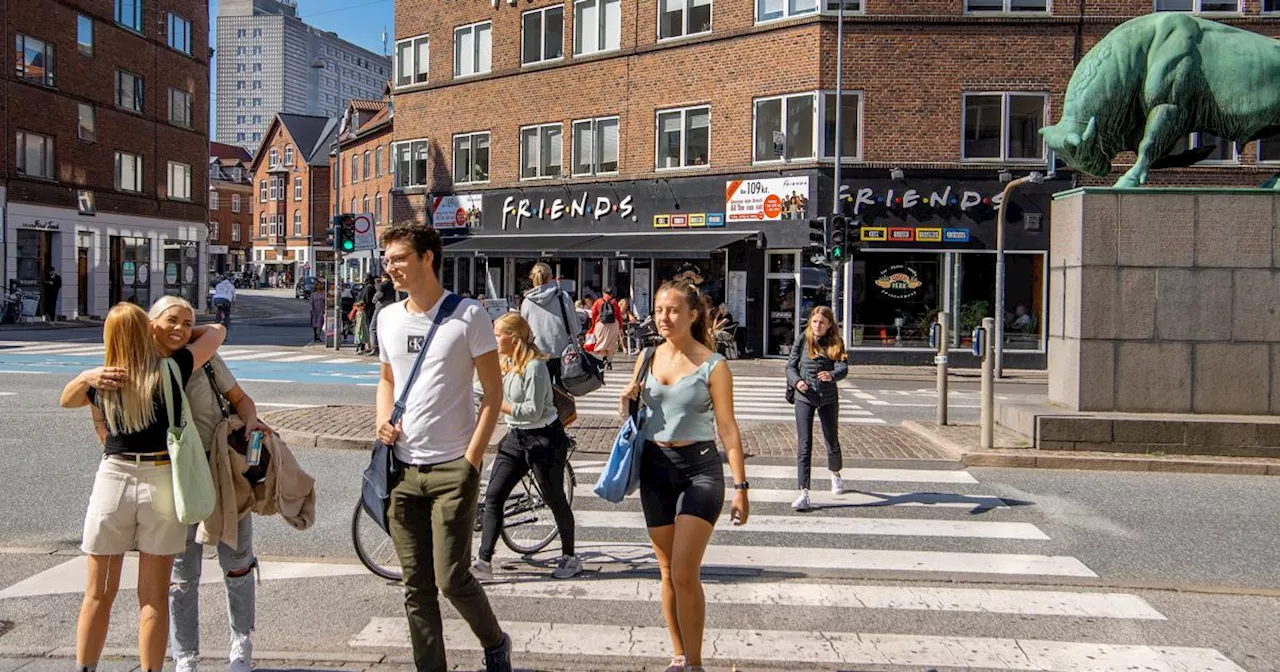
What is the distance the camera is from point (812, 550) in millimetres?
7375

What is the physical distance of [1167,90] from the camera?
1162 cm

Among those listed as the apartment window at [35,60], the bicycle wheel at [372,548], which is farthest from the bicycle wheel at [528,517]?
the apartment window at [35,60]

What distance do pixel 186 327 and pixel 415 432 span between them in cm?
110

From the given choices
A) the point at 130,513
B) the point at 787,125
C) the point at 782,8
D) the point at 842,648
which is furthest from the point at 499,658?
the point at 782,8

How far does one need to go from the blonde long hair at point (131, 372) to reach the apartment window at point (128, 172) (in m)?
39.9

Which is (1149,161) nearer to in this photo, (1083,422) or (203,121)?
(1083,422)

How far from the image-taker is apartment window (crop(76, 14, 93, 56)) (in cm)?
3750

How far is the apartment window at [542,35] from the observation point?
3081cm

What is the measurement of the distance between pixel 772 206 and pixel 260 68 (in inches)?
5381

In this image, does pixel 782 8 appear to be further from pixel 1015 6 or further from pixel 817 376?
pixel 817 376

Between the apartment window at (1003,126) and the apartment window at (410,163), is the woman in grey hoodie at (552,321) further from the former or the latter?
the apartment window at (410,163)

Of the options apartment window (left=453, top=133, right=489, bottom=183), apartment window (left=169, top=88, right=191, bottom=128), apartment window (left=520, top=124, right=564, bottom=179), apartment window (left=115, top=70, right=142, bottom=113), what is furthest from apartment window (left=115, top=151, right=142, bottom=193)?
apartment window (left=520, top=124, right=564, bottom=179)

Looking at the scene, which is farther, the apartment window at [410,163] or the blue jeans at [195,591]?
the apartment window at [410,163]

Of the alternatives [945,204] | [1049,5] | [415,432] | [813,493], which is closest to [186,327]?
[415,432]
